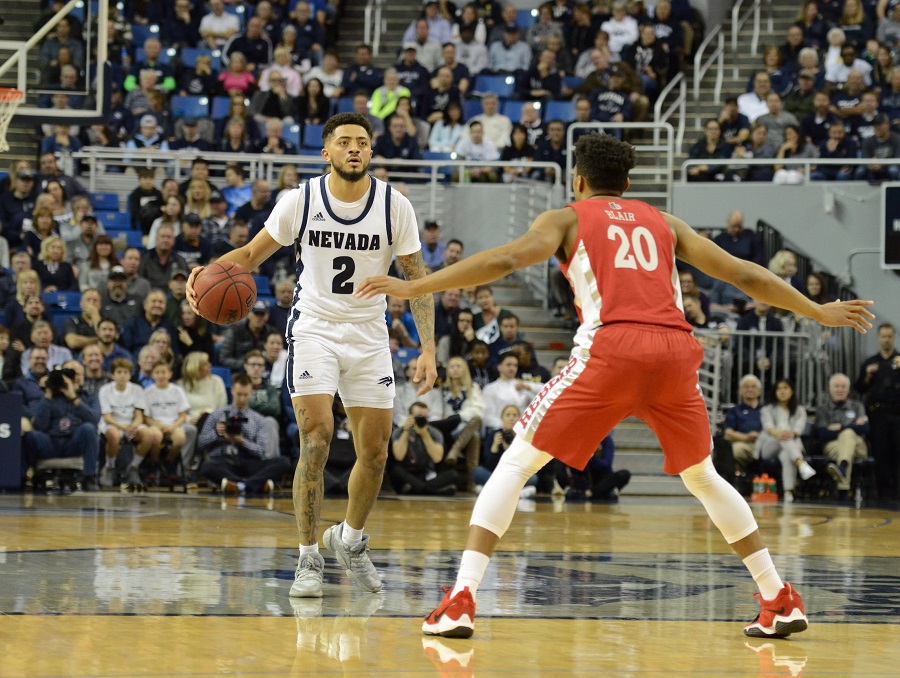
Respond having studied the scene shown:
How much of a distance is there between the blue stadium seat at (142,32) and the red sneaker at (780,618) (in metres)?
17.7

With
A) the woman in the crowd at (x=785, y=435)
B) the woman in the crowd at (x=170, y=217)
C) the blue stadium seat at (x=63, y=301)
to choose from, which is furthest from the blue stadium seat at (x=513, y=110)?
the blue stadium seat at (x=63, y=301)

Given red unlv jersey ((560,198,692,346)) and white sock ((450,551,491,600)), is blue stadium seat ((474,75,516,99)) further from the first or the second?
white sock ((450,551,491,600))

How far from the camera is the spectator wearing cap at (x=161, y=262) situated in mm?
16031

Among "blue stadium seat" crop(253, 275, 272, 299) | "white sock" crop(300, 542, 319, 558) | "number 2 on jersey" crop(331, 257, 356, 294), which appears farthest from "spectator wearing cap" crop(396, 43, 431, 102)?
"white sock" crop(300, 542, 319, 558)

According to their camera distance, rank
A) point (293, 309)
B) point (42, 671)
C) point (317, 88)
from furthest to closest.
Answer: point (317, 88) < point (293, 309) < point (42, 671)

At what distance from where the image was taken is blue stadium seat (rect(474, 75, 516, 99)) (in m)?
20.6

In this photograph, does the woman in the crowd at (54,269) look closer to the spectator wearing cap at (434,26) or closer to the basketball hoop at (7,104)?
the basketball hoop at (7,104)

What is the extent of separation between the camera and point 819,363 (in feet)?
53.5

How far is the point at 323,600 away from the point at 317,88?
572 inches

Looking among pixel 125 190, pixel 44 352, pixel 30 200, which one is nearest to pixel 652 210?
pixel 44 352

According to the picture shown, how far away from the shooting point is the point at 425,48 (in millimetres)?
21062

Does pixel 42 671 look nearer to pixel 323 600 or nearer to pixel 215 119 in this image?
pixel 323 600

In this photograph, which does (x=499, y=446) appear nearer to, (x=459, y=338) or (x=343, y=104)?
(x=459, y=338)

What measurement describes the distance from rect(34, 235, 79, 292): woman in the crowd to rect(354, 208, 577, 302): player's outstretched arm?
11.4 m
